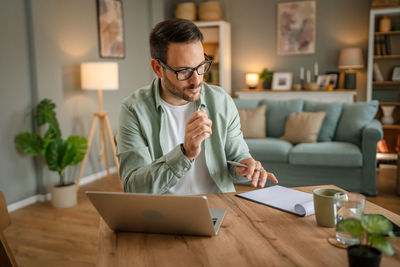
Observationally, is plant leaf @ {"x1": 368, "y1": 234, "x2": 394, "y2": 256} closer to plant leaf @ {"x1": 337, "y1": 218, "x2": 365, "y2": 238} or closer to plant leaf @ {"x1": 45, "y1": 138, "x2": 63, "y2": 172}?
plant leaf @ {"x1": 337, "y1": 218, "x2": 365, "y2": 238}

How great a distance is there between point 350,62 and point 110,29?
3.24 metres

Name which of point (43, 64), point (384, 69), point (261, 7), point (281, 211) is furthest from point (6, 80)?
point (384, 69)

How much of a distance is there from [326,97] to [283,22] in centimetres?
138

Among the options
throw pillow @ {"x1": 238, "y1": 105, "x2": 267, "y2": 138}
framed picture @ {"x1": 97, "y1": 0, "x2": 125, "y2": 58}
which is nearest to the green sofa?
throw pillow @ {"x1": 238, "y1": 105, "x2": 267, "y2": 138}

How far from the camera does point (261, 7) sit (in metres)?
5.85

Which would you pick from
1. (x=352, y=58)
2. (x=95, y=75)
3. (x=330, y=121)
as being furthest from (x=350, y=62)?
(x=95, y=75)

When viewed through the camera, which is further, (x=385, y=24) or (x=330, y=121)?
(x=385, y=24)

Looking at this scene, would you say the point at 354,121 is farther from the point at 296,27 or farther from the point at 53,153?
the point at 53,153

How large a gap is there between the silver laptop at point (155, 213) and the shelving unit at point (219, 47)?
15.4 ft

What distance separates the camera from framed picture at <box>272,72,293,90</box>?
5.70 metres

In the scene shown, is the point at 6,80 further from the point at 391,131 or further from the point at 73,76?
the point at 391,131

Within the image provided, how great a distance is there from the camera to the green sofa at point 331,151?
11.1 ft

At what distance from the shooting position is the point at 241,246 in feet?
2.95

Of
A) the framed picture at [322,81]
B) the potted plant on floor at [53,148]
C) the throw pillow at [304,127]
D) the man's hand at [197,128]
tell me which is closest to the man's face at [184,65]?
the man's hand at [197,128]
